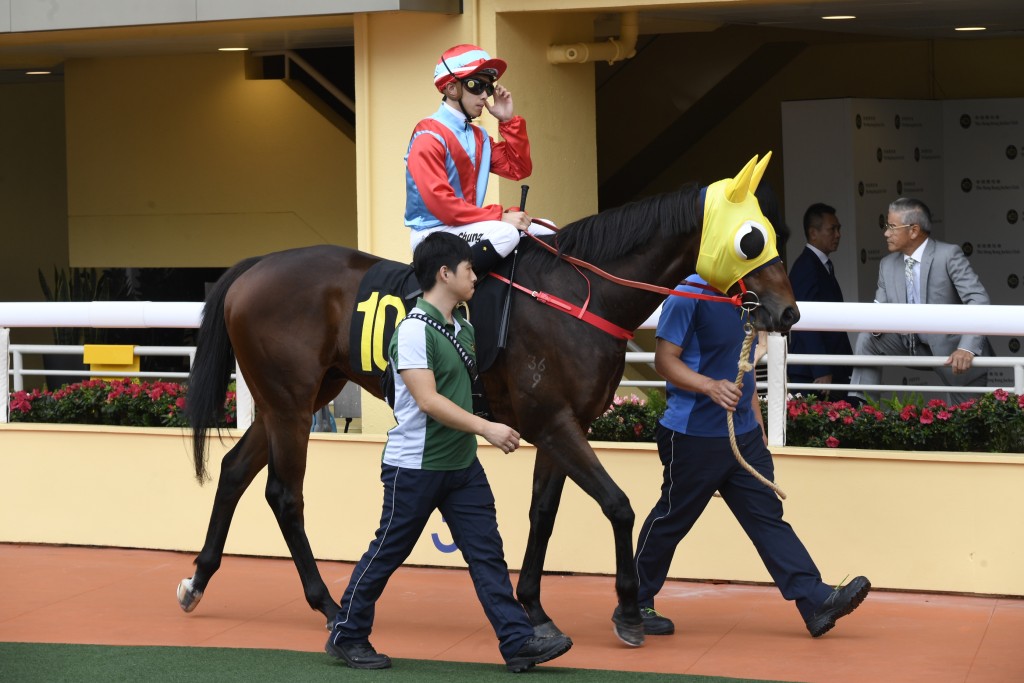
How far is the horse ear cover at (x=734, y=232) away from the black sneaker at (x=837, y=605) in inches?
50.3

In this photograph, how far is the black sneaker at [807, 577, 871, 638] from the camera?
18.9ft

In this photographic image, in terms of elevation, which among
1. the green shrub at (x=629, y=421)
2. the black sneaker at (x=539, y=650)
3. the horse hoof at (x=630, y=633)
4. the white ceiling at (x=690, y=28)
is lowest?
the horse hoof at (x=630, y=633)

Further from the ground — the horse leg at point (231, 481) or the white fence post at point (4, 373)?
the white fence post at point (4, 373)

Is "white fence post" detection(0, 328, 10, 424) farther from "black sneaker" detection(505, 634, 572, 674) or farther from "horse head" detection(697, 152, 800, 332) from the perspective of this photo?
"horse head" detection(697, 152, 800, 332)

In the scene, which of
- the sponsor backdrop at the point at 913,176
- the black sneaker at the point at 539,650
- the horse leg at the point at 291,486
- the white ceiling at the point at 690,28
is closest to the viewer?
the black sneaker at the point at 539,650

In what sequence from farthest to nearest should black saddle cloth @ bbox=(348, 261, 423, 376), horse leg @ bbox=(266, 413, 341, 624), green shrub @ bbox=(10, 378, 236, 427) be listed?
1. green shrub @ bbox=(10, 378, 236, 427)
2. horse leg @ bbox=(266, 413, 341, 624)
3. black saddle cloth @ bbox=(348, 261, 423, 376)

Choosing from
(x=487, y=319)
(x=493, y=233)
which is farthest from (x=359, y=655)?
(x=493, y=233)

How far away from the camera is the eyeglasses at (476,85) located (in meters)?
6.01

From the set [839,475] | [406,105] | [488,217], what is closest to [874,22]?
[406,105]

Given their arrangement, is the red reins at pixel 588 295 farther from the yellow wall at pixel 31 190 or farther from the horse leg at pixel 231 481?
the yellow wall at pixel 31 190

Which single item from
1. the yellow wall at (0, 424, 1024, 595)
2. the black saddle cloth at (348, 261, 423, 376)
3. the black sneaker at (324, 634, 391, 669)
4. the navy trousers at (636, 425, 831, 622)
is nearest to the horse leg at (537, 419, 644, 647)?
the navy trousers at (636, 425, 831, 622)

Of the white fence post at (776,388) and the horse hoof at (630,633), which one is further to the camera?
the white fence post at (776,388)

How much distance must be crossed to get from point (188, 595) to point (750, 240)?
296 cm

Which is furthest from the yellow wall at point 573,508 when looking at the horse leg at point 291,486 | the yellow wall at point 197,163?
the yellow wall at point 197,163
